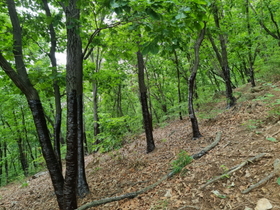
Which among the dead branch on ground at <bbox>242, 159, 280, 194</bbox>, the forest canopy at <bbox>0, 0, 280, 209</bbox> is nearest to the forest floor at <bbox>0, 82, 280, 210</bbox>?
the dead branch on ground at <bbox>242, 159, 280, 194</bbox>

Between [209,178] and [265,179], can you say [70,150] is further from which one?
[265,179]

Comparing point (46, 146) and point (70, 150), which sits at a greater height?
point (46, 146)

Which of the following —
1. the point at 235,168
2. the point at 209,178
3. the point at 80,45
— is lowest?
the point at 209,178

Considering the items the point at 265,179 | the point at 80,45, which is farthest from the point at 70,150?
the point at 265,179

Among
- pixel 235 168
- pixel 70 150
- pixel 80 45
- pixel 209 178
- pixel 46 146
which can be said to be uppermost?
pixel 80 45

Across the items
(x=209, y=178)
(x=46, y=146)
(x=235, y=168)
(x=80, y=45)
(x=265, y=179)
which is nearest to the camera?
(x=265, y=179)

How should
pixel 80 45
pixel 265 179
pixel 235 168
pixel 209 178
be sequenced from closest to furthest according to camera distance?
pixel 265 179 → pixel 235 168 → pixel 209 178 → pixel 80 45

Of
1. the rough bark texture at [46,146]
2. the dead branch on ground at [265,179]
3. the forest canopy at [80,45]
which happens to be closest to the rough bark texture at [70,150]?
the forest canopy at [80,45]

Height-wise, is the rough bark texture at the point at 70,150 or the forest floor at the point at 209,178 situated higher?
the rough bark texture at the point at 70,150

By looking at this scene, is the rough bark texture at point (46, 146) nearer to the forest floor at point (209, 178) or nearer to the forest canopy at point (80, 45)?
the forest canopy at point (80, 45)

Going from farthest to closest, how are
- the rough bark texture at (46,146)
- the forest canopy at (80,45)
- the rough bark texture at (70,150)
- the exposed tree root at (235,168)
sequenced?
the rough bark texture at (46,146) → the rough bark texture at (70,150) → the exposed tree root at (235,168) → the forest canopy at (80,45)

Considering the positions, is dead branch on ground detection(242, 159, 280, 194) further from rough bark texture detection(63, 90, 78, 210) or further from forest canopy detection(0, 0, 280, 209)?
rough bark texture detection(63, 90, 78, 210)

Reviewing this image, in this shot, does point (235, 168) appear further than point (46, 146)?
No

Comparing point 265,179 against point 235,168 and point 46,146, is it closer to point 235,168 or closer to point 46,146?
point 235,168
